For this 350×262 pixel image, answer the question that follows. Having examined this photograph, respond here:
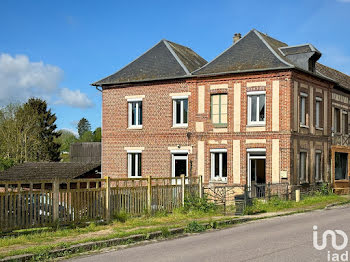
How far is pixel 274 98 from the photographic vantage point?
2516 centimetres

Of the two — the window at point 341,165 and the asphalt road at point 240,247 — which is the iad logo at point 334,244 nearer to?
the asphalt road at point 240,247

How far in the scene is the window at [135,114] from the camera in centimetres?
2934

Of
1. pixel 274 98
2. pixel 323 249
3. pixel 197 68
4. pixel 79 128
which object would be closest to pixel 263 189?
pixel 274 98

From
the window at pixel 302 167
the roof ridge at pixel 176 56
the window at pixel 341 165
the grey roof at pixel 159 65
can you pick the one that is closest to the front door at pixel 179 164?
the grey roof at pixel 159 65

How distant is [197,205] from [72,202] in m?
5.71

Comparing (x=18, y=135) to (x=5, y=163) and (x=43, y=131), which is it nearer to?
(x=5, y=163)

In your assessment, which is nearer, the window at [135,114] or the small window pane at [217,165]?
the small window pane at [217,165]

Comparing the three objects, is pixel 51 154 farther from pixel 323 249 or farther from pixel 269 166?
pixel 323 249

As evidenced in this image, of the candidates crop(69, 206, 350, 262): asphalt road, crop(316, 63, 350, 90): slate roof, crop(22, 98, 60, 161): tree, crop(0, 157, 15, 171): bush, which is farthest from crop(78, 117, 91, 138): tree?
crop(69, 206, 350, 262): asphalt road

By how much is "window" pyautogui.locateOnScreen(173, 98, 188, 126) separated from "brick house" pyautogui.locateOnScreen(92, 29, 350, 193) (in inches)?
2.2

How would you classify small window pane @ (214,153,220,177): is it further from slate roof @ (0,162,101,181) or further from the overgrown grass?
slate roof @ (0,162,101,181)

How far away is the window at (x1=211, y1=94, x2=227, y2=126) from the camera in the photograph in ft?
87.5

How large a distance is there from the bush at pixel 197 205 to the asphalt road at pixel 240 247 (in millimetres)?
3214

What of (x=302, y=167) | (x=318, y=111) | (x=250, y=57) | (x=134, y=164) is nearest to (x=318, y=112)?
(x=318, y=111)
